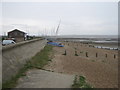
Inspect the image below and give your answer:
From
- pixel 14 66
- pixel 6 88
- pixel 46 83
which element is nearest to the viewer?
pixel 6 88

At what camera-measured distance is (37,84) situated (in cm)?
518

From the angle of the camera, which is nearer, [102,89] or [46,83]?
[46,83]

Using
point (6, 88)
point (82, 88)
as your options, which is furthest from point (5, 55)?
point (82, 88)

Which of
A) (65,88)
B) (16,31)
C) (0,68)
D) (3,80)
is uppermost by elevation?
(16,31)

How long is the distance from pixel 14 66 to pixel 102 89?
5.30 meters

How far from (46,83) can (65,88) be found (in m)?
0.99

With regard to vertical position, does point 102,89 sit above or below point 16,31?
below

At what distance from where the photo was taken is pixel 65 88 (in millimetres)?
4852

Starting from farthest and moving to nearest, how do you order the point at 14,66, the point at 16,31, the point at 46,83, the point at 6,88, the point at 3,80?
1. the point at 16,31
2. the point at 14,66
3. the point at 46,83
4. the point at 3,80
5. the point at 6,88

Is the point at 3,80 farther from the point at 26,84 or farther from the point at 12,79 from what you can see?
the point at 26,84

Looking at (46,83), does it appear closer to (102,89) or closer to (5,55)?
(5,55)

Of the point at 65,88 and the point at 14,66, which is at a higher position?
the point at 14,66

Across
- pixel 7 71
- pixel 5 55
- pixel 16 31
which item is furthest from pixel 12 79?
pixel 16 31

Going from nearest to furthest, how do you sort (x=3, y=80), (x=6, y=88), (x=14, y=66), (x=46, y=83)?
(x=6, y=88) < (x=3, y=80) < (x=46, y=83) < (x=14, y=66)
